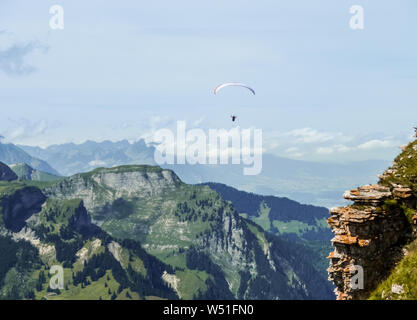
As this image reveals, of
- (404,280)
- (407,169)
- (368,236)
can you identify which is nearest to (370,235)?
(368,236)

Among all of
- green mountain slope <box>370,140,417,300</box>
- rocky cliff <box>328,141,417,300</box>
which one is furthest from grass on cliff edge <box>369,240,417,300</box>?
rocky cliff <box>328,141,417,300</box>

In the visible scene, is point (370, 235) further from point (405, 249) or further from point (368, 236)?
point (405, 249)

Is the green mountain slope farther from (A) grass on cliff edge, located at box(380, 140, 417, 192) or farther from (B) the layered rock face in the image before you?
(B) the layered rock face
